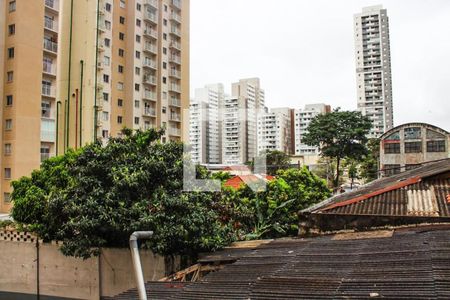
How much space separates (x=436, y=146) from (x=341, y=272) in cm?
2704

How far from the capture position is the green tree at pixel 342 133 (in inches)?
1222

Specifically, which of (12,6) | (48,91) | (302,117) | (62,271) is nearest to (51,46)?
(48,91)

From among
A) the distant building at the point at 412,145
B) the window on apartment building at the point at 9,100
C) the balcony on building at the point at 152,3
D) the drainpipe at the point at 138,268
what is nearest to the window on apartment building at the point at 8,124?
the window on apartment building at the point at 9,100

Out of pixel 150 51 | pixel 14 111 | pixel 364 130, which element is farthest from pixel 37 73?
pixel 364 130

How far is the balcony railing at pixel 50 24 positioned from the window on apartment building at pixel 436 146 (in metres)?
27.1

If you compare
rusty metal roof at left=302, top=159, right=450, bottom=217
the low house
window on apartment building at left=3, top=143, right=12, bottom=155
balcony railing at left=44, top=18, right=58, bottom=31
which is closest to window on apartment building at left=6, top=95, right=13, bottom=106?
window on apartment building at left=3, top=143, right=12, bottom=155

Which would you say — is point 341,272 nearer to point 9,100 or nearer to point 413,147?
point 9,100

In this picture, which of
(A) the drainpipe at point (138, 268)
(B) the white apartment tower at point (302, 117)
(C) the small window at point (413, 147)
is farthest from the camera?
(B) the white apartment tower at point (302, 117)

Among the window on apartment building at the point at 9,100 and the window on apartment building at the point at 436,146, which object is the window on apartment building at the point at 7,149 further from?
the window on apartment building at the point at 436,146

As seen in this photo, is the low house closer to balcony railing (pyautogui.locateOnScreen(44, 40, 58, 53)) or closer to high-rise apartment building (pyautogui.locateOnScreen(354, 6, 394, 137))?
balcony railing (pyautogui.locateOnScreen(44, 40, 58, 53))

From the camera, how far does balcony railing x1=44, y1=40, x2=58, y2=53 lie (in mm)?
25547

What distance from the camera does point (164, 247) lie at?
898 cm

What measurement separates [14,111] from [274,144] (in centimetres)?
2684

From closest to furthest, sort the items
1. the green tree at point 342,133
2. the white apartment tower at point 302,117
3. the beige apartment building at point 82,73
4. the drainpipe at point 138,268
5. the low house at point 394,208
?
the drainpipe at point 138,268, the low house at point 394,208, the beige apartment building at point 82,73, the green tree at point 342,133, the white apartment tower at point 302,117
